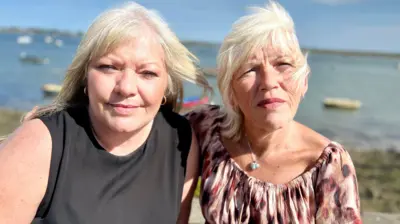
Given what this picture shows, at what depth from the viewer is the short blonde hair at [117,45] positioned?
248 cm

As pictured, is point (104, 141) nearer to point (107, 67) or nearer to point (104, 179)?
point (104, 179)

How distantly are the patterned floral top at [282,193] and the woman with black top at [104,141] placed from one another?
11.1 inches

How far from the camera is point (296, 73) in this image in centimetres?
268

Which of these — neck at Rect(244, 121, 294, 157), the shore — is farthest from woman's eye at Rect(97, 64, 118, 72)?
the shore

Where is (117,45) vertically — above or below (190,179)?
above

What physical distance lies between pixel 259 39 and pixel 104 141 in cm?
113

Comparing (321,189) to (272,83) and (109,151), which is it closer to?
(272,83)

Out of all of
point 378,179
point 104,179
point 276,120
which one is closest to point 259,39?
point 276,120

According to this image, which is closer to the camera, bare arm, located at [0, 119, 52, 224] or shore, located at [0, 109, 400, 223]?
bare arm, located at [0, 119, 52, 224]

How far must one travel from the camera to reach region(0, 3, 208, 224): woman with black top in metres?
2.34

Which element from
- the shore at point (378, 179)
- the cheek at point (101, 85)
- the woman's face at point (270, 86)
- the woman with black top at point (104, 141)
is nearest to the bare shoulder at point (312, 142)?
the woman's face at point (270, 86)

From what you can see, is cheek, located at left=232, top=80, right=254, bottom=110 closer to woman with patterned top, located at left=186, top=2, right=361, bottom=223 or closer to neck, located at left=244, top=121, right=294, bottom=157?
woman with patterned top, located at left=186, top=2, right=361, bottom=223

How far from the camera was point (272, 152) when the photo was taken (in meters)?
2.96

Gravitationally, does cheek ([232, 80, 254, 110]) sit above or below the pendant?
above
